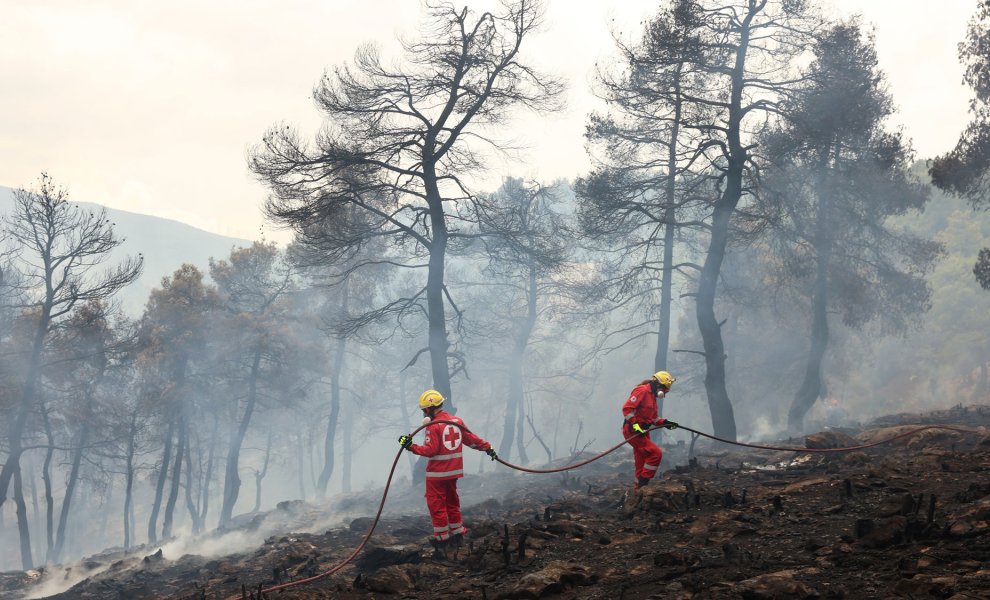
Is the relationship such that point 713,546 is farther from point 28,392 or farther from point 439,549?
point 28,392

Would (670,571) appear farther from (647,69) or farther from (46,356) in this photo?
(46,356)

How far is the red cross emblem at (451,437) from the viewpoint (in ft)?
29.9

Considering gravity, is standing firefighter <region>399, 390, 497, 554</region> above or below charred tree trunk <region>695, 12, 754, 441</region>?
below

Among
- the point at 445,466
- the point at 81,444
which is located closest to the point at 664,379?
the point at 445,466

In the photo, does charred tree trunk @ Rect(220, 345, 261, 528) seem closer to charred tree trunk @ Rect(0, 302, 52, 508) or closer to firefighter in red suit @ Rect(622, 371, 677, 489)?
charred tree trunk @ Rect(0, 302, 52, 508)

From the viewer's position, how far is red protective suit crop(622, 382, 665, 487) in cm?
1005

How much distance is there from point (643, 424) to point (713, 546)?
3884 millimetres

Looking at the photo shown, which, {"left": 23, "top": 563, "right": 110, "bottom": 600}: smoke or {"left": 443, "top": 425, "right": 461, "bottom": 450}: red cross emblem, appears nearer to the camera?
{"left": 443, "top": 425, "right": 461, "bottom": 450}: red cross emblem

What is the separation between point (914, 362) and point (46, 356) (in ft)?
147

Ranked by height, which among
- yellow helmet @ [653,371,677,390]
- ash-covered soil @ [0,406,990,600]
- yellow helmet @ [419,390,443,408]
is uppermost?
yellow helmet @ [419,390,443,408]

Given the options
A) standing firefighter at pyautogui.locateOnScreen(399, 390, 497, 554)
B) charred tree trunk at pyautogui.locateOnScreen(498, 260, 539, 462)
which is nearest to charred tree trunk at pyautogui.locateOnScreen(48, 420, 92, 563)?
charred tree trunk at pyautogui.locateOnScreen(498, 260, 539, 462)

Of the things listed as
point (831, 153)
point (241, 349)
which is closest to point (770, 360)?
point (831, 153)

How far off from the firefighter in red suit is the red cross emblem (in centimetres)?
228

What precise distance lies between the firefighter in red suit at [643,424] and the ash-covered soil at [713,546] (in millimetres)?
396
